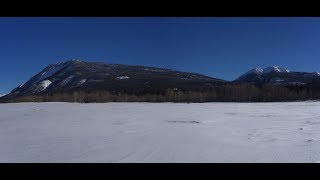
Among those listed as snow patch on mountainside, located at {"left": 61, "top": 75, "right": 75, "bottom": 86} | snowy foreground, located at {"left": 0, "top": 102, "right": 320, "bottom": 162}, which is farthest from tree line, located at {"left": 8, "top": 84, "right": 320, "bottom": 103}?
snow patch on mountainside, located at {"left": 61, "top": 75, "right": 75, "bottom": 86}

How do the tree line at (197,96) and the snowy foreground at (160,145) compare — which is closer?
the snowy foreground at (160,145)

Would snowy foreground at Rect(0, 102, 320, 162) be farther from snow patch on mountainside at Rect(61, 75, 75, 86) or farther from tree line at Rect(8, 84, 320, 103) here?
snow patch on mountainside at Rect(61, 75, 75, 86)

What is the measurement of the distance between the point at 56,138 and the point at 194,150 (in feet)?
5.56

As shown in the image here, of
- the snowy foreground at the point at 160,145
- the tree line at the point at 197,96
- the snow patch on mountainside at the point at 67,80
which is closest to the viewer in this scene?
the snowy foreground at the point at 160,145

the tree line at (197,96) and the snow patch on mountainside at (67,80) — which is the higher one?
the snow patch on mountainside at (67,80)

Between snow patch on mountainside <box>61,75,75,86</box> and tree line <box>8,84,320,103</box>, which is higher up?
snow patch on mountainside <box>61,75,75,86</box>

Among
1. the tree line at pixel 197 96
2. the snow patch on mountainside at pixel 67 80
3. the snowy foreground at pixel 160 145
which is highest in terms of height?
the snow patch on mountainside at pixel 67 80

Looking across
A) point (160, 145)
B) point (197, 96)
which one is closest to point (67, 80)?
point (197, 96)

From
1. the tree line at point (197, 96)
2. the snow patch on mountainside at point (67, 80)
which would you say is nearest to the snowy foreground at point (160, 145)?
the tree line at point (197, 96)

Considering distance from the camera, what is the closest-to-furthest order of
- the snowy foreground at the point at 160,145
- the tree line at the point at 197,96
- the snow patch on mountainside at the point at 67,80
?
the snowy foreground at the point at 160,145, the tree line at the point at 197,96, the snow patch on mountainside at the point at 67,80

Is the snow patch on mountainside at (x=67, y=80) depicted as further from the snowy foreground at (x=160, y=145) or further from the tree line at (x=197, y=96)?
the snowy foreground at (x=160, y=145)
